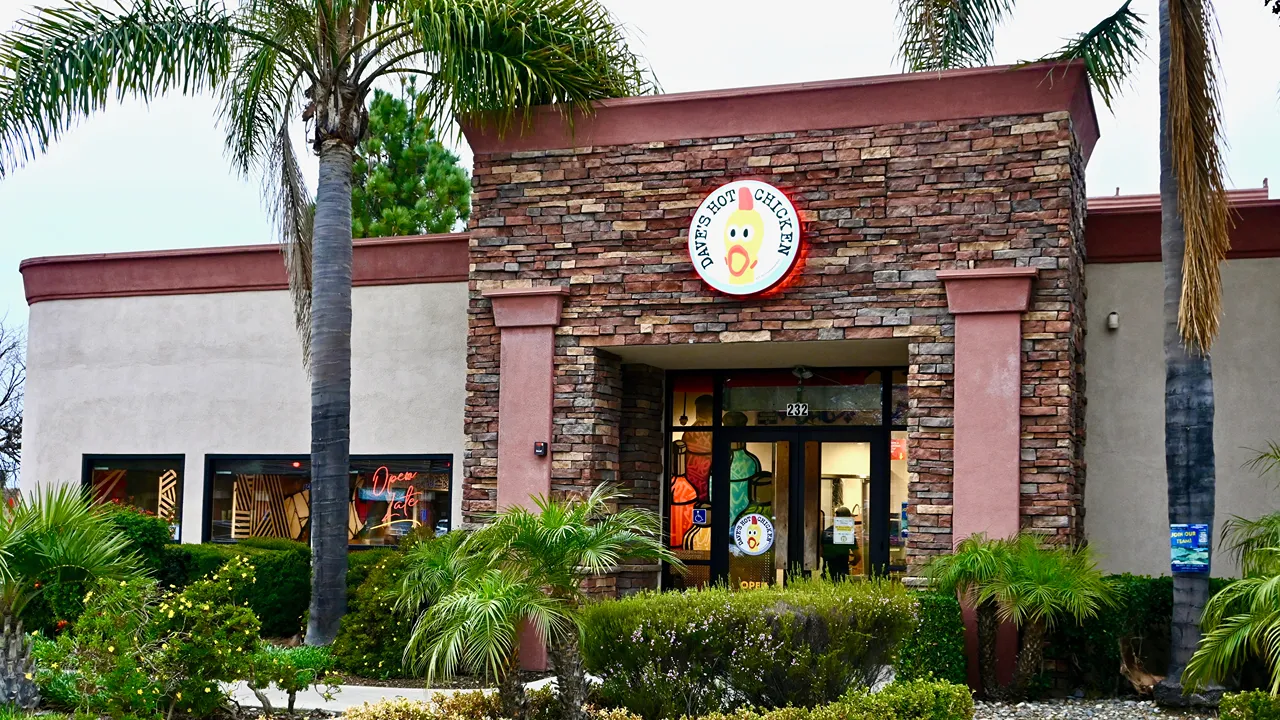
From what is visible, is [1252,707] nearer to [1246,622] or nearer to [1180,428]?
[1246,622]

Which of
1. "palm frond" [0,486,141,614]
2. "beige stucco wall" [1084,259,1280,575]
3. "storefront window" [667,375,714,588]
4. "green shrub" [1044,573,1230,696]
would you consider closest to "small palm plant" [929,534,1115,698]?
"green shrub" [1044,573,1230,696]

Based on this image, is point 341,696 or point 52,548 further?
point 341,696

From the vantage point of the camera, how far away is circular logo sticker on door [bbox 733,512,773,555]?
15.4m

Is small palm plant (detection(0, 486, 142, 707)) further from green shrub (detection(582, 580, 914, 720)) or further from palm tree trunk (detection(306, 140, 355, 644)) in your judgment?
green shrub (detection(582, 580, 914, 720))

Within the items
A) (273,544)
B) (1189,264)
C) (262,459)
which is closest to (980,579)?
(1189,264)

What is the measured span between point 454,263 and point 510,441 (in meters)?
3.28

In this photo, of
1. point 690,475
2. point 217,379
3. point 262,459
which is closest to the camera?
point 690,475

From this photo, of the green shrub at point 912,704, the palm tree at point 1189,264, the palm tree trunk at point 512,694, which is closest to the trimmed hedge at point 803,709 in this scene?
the green shrub at point 912,704

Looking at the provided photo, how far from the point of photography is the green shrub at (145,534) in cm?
1444

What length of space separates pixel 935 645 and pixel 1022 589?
2.83ft

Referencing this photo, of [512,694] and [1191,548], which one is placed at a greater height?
[1191,548]

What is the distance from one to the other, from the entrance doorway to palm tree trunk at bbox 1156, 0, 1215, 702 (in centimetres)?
368

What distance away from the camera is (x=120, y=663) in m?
9.27

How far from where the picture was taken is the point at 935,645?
1141 centimetres
